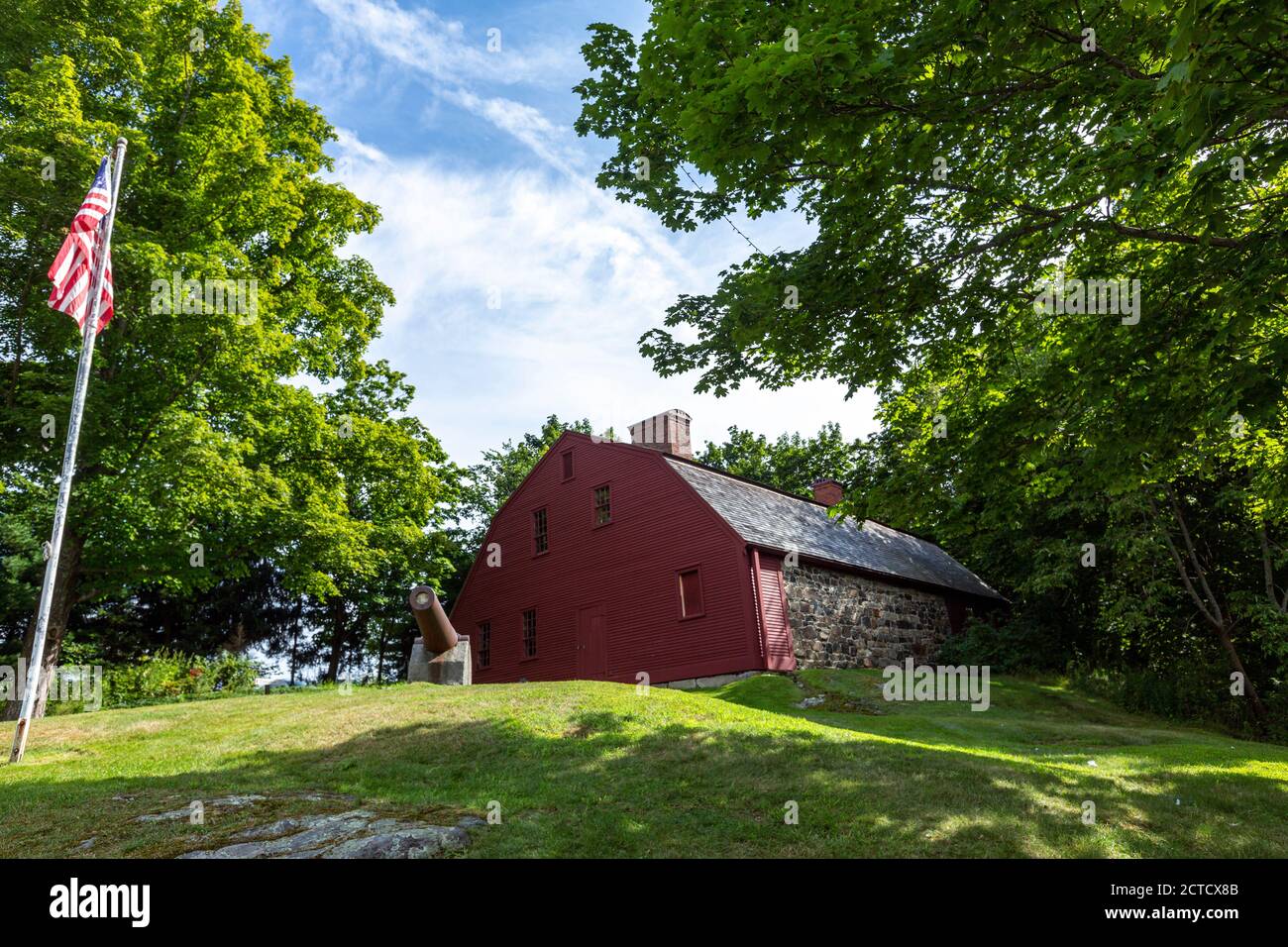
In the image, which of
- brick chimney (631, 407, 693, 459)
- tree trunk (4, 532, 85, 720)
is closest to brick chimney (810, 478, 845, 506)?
brick chimney (631, 407, 693, 459)

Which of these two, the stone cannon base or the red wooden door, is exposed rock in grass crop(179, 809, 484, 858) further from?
the red wooden door

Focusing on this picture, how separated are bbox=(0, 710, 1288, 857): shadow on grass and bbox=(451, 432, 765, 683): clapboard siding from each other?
1052 cm

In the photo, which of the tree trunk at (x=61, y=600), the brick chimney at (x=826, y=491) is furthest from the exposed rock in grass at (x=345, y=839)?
the brick chimney at (x=826, y=491)

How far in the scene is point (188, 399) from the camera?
16.5 meters

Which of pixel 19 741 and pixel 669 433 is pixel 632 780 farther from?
pixel 669 433

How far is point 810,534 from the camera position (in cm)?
2484

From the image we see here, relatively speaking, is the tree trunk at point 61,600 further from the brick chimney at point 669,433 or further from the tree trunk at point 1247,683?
the tree trunk at point 1247,683

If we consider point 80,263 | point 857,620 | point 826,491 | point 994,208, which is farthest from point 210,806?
point 826,491

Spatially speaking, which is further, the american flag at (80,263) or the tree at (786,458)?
the tree at (786,458)

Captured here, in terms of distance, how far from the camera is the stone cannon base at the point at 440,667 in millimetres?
18031

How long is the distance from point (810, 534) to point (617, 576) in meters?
6.62

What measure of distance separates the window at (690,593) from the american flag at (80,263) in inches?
614
